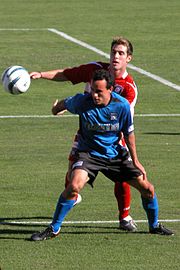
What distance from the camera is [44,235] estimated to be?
12508 millimetres

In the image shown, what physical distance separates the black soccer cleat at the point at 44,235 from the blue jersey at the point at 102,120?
3.26ft

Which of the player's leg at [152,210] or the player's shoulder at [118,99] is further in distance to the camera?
the player's leg at [152,210]

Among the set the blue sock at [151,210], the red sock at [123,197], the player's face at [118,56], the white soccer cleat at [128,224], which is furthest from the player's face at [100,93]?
the white soccer cleat at [128,224]

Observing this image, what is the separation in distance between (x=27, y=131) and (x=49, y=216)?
645 cm

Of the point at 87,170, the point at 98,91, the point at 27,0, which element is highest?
the point at 98,91

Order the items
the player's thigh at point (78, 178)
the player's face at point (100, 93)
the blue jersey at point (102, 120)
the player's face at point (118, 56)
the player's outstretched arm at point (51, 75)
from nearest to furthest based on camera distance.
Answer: the player's face at point (100, 93)
the player's thigh at point (78, 178)
the blue jersey at point (102, 120)
the player's face at point (118, 56)
the player's outstretched arm at point (51, 75)

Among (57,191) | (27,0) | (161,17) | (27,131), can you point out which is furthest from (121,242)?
(27,0)

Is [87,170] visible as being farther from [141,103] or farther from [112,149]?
[141,103]

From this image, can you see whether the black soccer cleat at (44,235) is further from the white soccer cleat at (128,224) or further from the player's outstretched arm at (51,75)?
the player's outstretched arm at (51,75)

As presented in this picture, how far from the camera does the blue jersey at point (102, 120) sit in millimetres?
12398

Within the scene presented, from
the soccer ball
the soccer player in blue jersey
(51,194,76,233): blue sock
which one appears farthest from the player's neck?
(51,194,76,233): blue sock

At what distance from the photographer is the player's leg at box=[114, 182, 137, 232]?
514 inches

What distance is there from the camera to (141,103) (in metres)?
23.3

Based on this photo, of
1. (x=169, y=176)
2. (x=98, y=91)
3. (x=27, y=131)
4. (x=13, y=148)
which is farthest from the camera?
(x=27, y=131)
